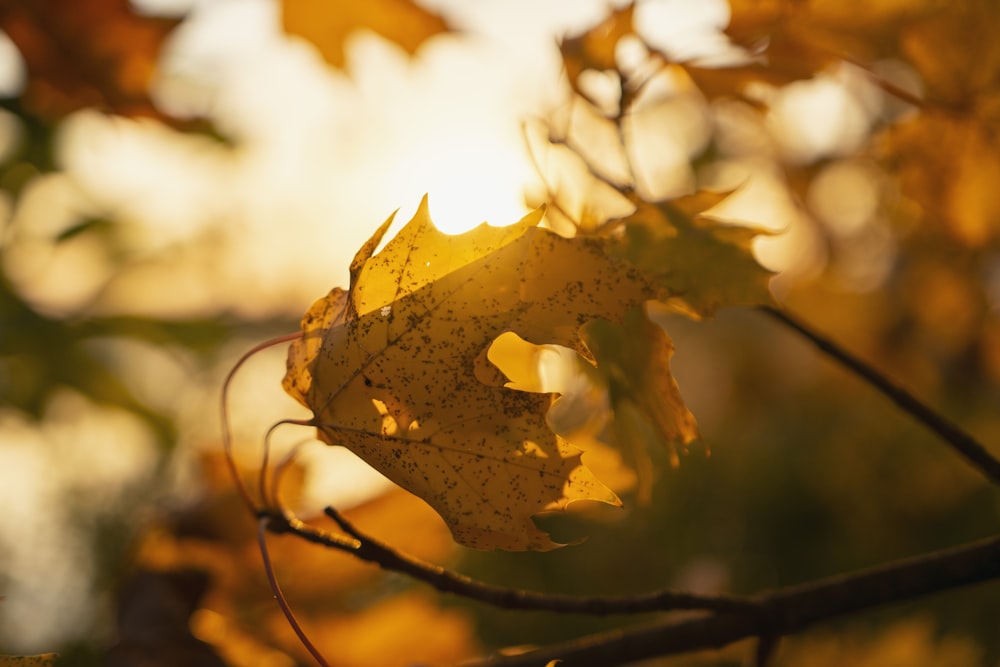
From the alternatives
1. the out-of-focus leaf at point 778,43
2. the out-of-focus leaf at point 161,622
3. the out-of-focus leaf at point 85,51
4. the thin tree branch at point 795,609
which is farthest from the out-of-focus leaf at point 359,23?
the thin tree branch at point 795,609

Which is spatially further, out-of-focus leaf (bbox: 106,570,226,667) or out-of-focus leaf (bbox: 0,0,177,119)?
out-of-focus leaf (bbox: 0,0,177,119)

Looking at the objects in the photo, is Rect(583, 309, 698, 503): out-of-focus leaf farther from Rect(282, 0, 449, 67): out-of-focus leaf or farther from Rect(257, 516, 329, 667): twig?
Rect(282, 0, 449, 67): out-of-focus leaf

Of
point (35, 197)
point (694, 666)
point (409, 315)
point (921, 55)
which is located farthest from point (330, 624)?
point (35, 197)

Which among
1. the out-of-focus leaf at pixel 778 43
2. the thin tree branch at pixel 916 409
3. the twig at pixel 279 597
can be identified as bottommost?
the thin tree branch at pixel 916 409

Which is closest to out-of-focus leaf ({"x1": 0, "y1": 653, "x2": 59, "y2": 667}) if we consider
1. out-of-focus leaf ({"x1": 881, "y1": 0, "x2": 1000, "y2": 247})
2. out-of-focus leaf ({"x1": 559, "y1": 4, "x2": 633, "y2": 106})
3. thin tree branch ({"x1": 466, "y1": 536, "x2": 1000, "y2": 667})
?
→ thin tree branch ({"x1": 466, "y1": 536, "x2": 1000, "y2": 667})

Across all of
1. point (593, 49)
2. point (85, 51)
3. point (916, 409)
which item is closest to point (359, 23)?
point (85, 51)

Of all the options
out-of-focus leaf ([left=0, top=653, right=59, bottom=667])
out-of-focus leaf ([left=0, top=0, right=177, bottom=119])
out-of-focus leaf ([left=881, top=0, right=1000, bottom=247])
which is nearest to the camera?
out-of-focus leaf ([left=0, top=653, right=59, bottom=667])

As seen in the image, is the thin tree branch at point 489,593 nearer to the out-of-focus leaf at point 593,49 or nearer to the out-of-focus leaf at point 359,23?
the out-of-focus leaf at point 593,49
